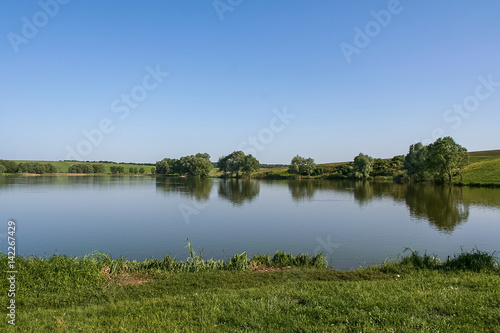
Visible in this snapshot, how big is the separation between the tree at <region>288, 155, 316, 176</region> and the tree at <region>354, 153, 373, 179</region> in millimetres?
19513

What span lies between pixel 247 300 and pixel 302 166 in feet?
363

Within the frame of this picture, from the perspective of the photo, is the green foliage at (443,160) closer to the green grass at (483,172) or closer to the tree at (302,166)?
the green grass at (483,172)

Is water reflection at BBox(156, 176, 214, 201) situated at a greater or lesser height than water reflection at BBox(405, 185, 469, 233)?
greater

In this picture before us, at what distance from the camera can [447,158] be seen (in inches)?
2488

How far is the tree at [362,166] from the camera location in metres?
95.2

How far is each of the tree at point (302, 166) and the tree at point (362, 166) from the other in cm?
1951

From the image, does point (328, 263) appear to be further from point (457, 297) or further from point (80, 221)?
point (80, 221)

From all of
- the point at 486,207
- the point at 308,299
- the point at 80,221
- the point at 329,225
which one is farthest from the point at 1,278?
the point at 486,207

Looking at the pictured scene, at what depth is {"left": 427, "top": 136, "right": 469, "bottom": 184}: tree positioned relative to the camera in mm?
62656

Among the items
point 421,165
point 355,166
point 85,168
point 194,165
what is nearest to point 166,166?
point 194,165

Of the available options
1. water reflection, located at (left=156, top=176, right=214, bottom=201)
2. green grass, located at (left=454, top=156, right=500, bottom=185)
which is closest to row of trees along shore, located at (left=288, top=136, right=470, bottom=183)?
green grass, located at (left=454, top=156, right=500, bottom=185)

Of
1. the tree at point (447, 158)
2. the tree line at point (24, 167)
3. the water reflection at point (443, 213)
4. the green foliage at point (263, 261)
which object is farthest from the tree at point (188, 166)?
the green foliage at point (263, 261)

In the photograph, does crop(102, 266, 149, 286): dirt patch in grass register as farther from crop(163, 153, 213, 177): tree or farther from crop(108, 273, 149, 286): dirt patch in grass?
crop(163, 153, 213, 177): tree

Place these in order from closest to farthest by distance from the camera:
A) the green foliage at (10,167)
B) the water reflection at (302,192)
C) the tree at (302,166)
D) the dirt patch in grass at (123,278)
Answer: the dirt patch in grass at (123,278) → the water reflection at (302,192) → the tree at (302,166) → the green foliage at (10,167)
